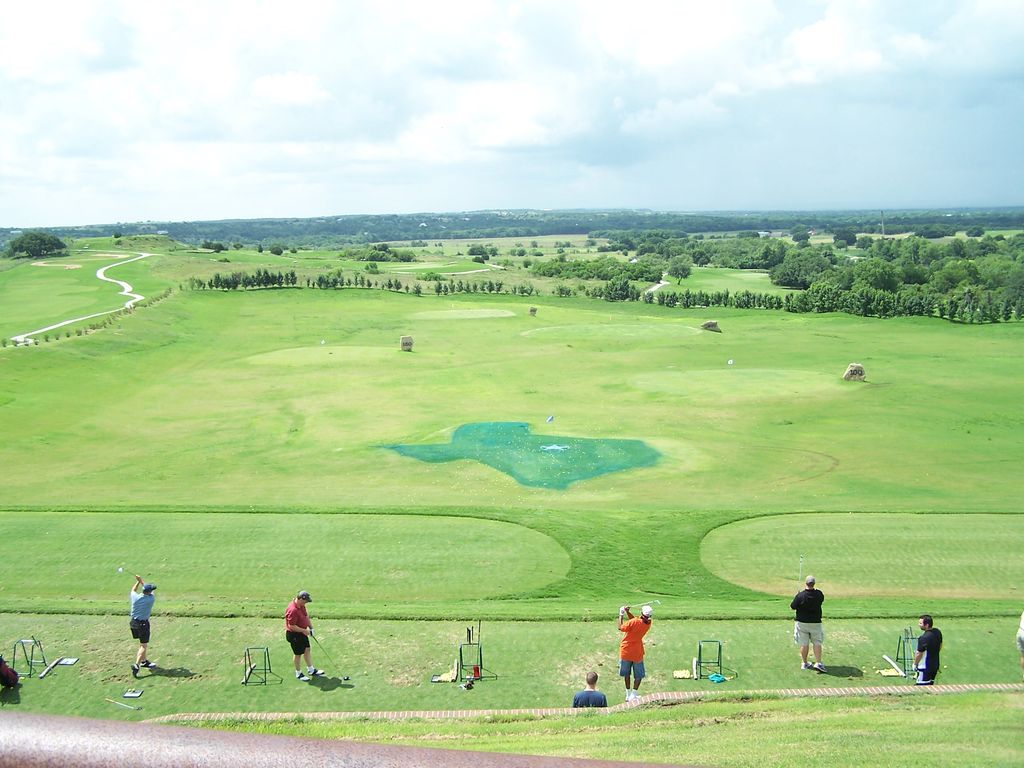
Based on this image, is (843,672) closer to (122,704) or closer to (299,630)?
(299,630)

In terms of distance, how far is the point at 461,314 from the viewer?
95.1 metres

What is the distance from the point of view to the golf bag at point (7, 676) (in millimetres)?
14570

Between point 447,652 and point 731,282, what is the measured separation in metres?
141

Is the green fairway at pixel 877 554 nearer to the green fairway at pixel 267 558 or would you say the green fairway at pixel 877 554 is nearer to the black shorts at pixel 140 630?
the green fairway at pixel 267 558

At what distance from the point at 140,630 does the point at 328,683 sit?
392cm

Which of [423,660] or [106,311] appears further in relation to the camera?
[106,311]

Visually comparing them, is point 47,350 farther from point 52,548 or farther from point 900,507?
point 900,507

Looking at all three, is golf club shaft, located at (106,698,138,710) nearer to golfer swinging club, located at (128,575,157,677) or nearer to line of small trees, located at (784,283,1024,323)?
golfer swinging club, located at (128,575,157,677)

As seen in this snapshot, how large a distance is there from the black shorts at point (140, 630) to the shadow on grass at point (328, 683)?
3.46 meters

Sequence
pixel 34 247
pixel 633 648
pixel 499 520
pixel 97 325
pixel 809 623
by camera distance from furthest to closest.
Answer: pixel 34 247 → pixel 97 325 → pixel 499 520 → pixel 809 623 → pixel 633 648

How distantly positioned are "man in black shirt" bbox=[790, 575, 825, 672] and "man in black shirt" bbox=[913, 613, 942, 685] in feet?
5.55

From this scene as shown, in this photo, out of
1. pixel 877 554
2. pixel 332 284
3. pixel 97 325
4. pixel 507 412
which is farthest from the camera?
pixel 332 284

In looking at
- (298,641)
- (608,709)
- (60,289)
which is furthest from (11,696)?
(60,289)

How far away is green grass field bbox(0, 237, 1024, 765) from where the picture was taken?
15969 millimetres
